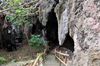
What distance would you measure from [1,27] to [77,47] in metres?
12.7

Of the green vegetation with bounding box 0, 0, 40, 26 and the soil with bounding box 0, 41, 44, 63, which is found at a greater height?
the green vegetation with bounding box 0, 0, 40, 26

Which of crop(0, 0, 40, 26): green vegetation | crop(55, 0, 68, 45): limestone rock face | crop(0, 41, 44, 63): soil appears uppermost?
crop(0, 0, 40, 26): green vegetation

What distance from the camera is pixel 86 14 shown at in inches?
77.2

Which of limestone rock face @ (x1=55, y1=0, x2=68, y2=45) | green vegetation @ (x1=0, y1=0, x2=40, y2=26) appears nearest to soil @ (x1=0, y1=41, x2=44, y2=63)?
green vegetation @ (x1=0, y1=0, x2=40, y2=26)

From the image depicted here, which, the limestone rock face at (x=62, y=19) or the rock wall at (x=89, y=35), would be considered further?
the limestone rock face at (x=62, y=19)

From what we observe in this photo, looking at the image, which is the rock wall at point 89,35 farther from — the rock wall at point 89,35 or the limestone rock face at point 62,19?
the limestone rock face at point 62,19

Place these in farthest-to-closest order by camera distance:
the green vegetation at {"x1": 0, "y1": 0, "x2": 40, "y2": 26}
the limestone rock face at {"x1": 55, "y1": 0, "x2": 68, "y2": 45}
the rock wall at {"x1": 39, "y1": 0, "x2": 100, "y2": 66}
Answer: the limestone rock face at {"x1": 55, "y1": 0, "x2": 68, "y2": 45} → the green vegetation at {"x1": 0, "y1": 0, "x2": 40, "y2": 26} → the rock wall at {"x1": 39, "y1": 0, "x2": 100, "y2": 66}

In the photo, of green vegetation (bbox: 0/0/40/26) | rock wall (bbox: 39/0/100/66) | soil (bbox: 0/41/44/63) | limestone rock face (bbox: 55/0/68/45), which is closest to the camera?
rock wall (bbox: 39/0/100/66)

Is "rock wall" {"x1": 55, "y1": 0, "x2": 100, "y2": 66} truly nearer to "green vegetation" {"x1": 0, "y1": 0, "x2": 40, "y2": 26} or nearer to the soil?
"green vegetation" {"x1": 0, "y1": 0, "x2": 40, "y2": 26}

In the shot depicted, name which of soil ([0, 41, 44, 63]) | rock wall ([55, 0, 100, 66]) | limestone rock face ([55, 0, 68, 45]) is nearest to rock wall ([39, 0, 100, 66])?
rock wall ([55, 0, 100, 66])

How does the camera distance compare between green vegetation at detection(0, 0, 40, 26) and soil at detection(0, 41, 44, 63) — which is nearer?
green vegetation at detection(0, 0, 40, 26)

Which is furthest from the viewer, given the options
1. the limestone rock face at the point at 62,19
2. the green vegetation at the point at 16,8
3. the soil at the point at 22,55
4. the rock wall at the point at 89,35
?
the soil at the point at 22,55

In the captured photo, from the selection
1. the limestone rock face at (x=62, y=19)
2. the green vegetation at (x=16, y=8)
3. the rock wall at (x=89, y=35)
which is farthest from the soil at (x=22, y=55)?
the rock wall at (x=89, y=35)

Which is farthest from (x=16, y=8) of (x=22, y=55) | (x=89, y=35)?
(x=22, y=55)
